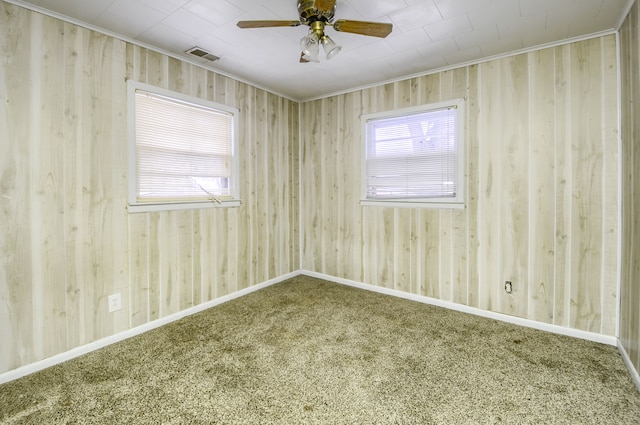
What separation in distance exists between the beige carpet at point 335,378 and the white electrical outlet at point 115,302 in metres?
0.28

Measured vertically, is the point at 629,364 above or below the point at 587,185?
below

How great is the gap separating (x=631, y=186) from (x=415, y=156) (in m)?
1.68

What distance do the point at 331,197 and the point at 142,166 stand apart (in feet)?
7.17

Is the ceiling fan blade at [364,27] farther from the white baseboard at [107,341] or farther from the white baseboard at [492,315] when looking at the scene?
the white baseboard at [107,341]

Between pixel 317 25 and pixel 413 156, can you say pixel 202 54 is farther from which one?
pixel 413 156

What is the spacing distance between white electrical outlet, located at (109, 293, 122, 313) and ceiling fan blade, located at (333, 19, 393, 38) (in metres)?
2.57

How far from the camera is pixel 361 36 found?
2.42 metres

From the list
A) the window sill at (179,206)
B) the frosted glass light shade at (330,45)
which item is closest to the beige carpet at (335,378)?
the window sill at (179,206)

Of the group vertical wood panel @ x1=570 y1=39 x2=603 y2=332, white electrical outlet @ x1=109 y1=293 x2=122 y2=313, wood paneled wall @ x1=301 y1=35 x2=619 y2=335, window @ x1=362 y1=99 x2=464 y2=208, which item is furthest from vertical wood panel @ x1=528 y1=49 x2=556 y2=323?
white electrical outlet @ x1=109 y1=293 x2=122 y2=313

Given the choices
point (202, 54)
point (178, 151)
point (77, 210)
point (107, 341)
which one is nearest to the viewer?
point (77, 210)

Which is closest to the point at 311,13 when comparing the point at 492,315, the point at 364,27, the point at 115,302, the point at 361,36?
the point at 364,27

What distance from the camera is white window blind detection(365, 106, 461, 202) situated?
308 centimetres

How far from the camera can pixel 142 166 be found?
2.61 metres

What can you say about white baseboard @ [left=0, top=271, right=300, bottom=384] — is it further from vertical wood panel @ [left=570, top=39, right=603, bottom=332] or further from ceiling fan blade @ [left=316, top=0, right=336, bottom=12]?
vertical wood panel @ [left=570, top=39, right=603, bottom=332]
